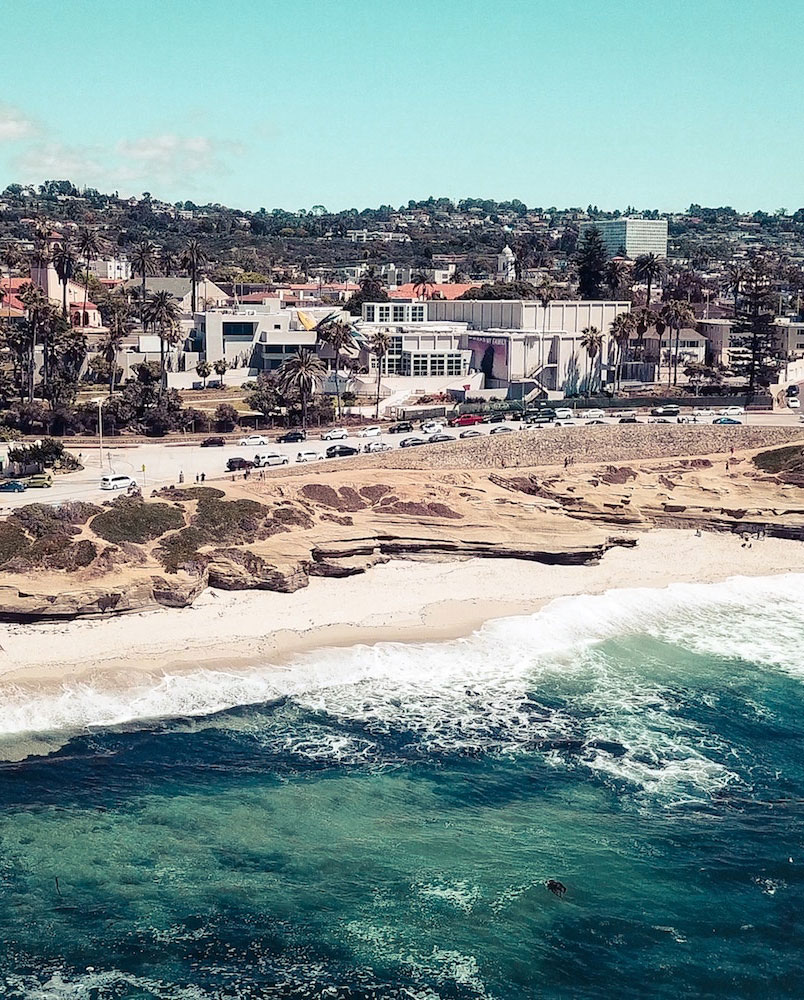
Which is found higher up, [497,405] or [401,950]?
[497,405]

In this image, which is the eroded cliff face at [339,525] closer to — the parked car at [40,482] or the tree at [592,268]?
the parked car at [40,482]

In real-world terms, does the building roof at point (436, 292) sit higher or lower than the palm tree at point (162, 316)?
higher

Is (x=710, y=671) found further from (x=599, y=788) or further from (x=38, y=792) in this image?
(x=38, y=792)

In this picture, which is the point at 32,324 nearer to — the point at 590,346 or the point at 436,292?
the point at 590,346

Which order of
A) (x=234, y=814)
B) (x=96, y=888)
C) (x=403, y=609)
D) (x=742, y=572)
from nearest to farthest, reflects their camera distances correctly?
(x=96, y=888), (x=234, y=814), (x=403, y=609), (x=742, y=572)

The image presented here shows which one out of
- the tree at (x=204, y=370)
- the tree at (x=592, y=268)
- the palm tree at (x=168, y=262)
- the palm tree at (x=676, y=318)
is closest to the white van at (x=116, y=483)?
the tree at (x=204, y=370)

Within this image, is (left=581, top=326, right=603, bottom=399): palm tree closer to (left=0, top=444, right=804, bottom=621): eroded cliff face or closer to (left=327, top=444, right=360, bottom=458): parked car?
(left=0, top=444, right=804, bottom=621): eroded cliff face

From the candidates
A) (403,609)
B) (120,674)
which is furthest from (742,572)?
(120,674)
